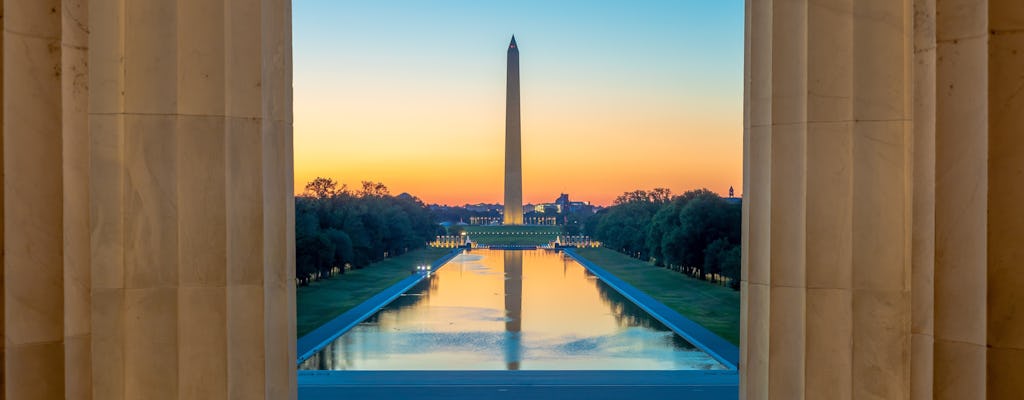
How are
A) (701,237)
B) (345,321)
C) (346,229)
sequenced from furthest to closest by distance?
1. (346,229)
2. (701,237)
3. (345,321)

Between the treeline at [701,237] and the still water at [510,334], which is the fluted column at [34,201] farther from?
the treeline at [701,237]

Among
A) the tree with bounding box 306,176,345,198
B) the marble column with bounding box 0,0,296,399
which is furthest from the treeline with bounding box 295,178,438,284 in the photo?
the marble column with bounding box 0,0,296,399

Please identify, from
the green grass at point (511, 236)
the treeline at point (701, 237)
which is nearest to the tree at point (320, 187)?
the treeline at point (701, 237)

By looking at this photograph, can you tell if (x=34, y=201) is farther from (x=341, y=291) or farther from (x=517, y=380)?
(x=341, y=291)

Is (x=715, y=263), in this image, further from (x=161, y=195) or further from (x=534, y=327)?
(x=161, y=195)

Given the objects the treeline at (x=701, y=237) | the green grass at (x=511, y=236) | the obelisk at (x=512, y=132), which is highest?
the obelisk at (x=512, y=132)

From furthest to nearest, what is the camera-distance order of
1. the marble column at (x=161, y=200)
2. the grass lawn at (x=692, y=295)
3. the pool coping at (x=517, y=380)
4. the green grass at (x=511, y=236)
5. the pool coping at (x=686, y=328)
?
1. the green grass at (x=511, y=236)
2. the grass lawn at (x=692, y=295)
3. the pool coping at (x=686, y=328)
4. the pool coping at (x=517, y=380)
5. the marble column at (x=161, y=200)

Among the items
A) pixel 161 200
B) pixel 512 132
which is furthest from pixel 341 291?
pixel 512 132

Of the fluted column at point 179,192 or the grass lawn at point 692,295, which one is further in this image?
the grass lawn at point 692,295

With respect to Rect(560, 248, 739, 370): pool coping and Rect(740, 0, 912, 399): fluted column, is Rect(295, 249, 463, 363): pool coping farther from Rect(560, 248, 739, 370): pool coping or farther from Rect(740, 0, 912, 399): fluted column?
Rect(740, 0, 912, 399): fluted column
